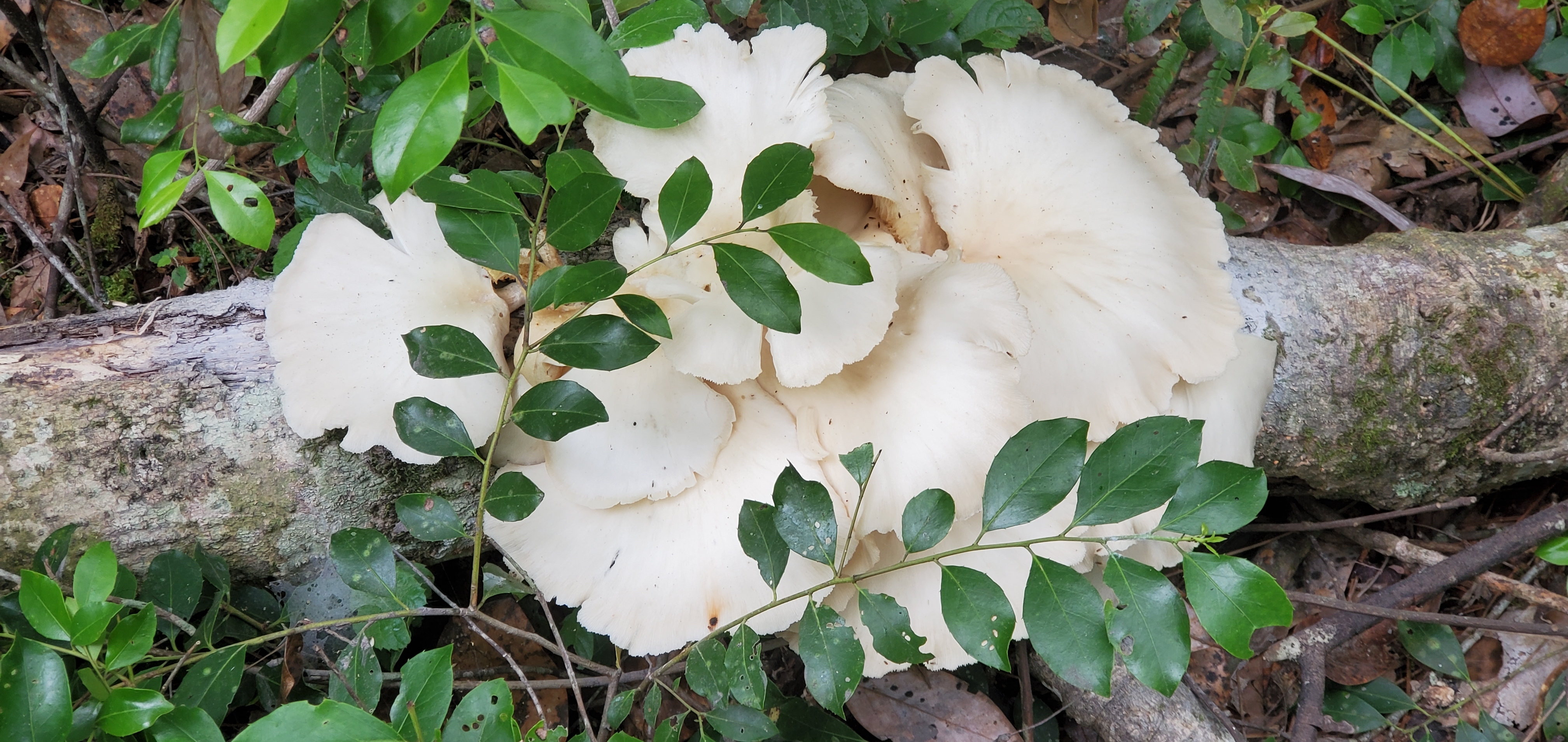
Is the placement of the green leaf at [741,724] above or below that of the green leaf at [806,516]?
below

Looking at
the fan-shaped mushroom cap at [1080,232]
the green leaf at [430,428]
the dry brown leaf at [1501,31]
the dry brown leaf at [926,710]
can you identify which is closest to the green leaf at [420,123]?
the green leaf at [430,428]

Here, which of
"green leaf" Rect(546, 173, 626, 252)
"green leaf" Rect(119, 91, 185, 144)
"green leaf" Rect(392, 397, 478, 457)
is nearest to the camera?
"green leaf" Rect(546, 173, 626, 252)

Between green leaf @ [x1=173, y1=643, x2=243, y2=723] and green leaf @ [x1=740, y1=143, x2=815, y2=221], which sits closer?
green leaf @ [x1=740, y1=143, x2=815, y2=221]

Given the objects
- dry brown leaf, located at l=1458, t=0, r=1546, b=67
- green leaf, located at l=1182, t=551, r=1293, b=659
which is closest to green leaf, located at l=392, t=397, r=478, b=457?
green leaf, located at l=1182, t=551, r=1293, b=659

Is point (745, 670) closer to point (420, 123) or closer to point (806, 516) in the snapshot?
point (806, 516)

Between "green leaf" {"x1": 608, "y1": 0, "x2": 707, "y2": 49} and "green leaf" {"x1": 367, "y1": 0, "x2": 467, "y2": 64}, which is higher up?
"green leaf" {"x1": 367, "y1": 0, "x2": 467, "y2": 64}

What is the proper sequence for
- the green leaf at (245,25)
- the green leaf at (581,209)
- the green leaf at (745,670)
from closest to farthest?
the green leaf at (245,25) → the green leaf at (581,209) → the green leaf at (745,670)

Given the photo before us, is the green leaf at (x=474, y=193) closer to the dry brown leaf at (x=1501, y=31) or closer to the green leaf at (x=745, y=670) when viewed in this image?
the green leaf at (x=745, y=670)

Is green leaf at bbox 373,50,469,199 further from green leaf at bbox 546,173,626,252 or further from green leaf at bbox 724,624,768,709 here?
green leaf at bbox 724,624,768,709

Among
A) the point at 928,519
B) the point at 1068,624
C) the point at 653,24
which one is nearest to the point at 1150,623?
the point at 1068,624
